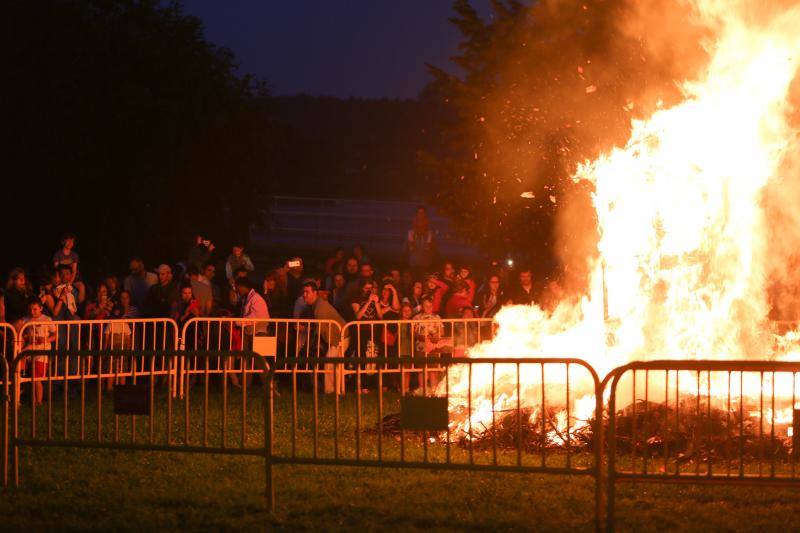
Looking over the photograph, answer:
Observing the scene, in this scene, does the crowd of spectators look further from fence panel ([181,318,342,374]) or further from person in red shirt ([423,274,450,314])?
fence panel ([181,318,342,374])

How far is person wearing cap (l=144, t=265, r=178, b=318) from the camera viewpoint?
1862 centimetres

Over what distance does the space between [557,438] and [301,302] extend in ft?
22.8

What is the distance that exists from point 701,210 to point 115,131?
1869cm

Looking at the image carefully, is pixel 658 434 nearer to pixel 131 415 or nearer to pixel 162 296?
pixel 131 415

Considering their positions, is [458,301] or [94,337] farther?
[458,301]

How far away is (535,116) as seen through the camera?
22156 mm

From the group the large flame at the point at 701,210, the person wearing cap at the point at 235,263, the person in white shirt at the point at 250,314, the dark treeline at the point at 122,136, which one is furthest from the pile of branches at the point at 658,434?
the dark treeline at the point at 122,136

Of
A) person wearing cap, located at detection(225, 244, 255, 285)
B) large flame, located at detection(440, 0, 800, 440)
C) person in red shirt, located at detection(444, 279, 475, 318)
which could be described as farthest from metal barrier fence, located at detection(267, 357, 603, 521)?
person wearing cap, located at detection(225, 244, 255, 285)

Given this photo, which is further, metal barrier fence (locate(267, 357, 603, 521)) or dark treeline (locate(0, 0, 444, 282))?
dark treeline (locate(0, 0, 444, 282))

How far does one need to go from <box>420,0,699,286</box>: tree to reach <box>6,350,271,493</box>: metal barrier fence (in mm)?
7244

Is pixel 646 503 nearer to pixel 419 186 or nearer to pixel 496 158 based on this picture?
pixel 496 158

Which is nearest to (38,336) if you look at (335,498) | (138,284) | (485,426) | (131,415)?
(138,284)

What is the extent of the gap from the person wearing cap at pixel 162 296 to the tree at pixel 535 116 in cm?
663

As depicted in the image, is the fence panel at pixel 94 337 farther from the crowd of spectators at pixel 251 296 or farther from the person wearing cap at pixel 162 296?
the person wearing cap at pixel 162 296
